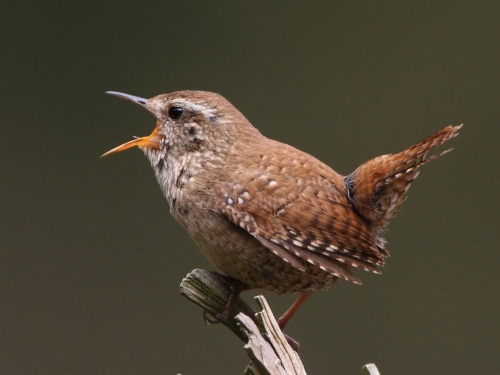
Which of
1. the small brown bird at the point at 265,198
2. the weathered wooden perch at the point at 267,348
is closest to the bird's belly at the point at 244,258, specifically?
the small brown bird at the point at 265,198

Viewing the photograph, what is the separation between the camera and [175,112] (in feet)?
9.07

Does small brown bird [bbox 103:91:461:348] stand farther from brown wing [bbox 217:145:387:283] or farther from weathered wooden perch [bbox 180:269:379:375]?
weathered wooden perch [bbox 180:269:379:375]

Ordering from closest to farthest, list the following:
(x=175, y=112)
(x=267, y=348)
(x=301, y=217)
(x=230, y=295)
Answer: (x=267, y=348), (x=230, y=295), (x=301, y=217), (x=175, y=112)

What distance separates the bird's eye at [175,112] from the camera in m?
2.76

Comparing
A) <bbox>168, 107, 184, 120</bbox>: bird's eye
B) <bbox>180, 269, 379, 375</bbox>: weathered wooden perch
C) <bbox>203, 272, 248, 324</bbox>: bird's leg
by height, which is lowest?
<bbox>180, 269, 379, 375</bbox>: weathered wooden perch

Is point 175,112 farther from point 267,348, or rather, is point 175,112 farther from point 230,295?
point 267,348

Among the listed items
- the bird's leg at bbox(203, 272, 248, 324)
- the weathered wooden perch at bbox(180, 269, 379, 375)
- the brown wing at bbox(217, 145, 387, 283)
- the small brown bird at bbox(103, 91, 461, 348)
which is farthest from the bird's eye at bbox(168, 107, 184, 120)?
the weathered wooden perch at bbox(180, 269, 379, 375)

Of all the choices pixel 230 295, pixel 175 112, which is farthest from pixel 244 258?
pixel 175 112

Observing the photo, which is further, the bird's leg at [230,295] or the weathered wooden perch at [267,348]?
the bird's leg at [230,295]

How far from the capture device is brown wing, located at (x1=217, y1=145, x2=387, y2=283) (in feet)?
7.90

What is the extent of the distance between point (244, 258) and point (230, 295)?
15 centimetres

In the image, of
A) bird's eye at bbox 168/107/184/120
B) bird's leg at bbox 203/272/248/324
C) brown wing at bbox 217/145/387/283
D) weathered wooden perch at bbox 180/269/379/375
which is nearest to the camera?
weathered wooden perch at bbox 180/269/379/375

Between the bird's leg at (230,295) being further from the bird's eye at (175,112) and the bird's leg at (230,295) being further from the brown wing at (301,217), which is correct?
the bird's eye at (175,112)

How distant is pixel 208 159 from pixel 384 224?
63cm
